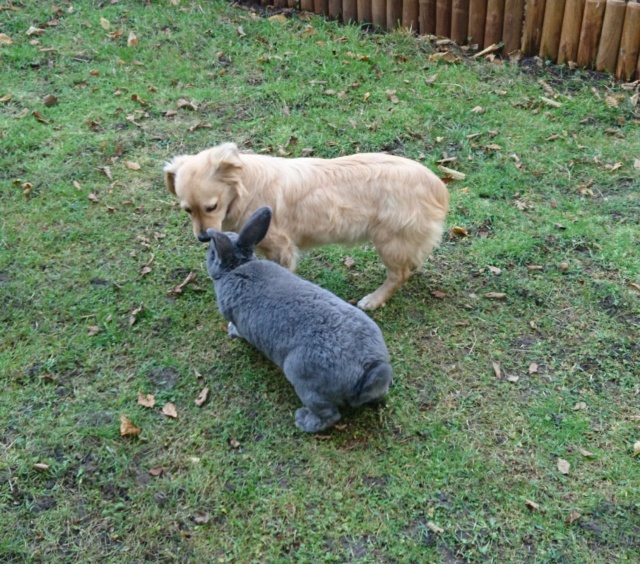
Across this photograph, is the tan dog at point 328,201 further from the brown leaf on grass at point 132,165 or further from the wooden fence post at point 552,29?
the wooden fence post at point 552,29

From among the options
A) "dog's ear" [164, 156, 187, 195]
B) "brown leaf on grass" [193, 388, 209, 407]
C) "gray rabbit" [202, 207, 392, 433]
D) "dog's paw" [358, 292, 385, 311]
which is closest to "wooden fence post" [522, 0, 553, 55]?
"dog's paw" [358, 292, 385, 311]

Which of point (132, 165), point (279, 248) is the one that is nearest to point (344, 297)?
point (279, 248)

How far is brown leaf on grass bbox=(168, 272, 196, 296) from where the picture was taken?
4426mm

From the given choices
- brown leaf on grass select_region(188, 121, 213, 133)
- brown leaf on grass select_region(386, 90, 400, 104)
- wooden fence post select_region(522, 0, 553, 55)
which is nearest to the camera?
brown leaf on grass select_region(188, 121, 213, 133)

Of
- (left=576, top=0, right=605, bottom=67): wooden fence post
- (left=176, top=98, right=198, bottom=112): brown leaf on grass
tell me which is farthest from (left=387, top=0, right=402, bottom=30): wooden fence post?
(left=176, top=98, right=198, bottom=112): brown leaf on grass

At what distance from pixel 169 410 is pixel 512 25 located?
5.64 metres

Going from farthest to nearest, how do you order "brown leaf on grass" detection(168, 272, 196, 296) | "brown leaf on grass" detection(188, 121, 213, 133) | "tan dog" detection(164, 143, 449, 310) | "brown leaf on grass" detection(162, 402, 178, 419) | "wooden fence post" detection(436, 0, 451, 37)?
"wooden fence post" detection(436, 0, 451, 37) → "brown leaf on grass" detection(188, 121, 213, 133) → "brown leaf on grass" detection(168, 272, 196, 296) → "tan dog" detection(164, 143, 449, 310) → "brown leaf on grass" detection(162, 402, 178, 419)

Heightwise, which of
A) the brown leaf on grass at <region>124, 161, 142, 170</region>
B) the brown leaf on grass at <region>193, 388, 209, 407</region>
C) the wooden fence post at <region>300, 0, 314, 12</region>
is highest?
the wooden fence post at <region>300, 0, 314, 12</region>

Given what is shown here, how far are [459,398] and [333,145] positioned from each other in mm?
3006

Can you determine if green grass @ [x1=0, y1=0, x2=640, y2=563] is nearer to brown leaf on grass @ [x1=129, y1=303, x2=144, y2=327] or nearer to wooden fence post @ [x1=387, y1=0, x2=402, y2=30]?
brown leaf on grass @ [x1=129, y1=303, x2=144, y2=327]

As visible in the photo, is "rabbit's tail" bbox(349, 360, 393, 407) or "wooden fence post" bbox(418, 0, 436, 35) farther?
"wooden fence post" bbox(418, 0, 436, 35)

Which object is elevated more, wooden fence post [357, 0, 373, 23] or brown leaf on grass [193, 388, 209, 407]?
wooden fence post [357, 0, 373, 23]

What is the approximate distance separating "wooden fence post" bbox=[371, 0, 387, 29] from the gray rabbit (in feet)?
15.9

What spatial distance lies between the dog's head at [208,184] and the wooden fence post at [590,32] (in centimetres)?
451
